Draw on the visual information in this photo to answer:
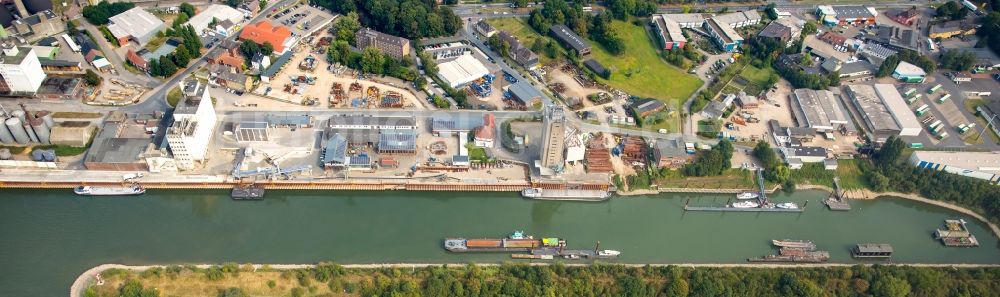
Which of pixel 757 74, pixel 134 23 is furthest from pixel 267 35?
pixel 757 74

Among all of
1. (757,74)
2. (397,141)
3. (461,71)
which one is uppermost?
(461,71)

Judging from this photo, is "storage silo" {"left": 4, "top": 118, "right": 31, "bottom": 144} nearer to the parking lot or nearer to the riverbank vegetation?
the riverbank vegetation

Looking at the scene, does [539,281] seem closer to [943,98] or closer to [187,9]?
[943,98]

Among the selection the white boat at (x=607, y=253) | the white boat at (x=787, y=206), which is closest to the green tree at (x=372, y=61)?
the white boat at (x=607, y=253)

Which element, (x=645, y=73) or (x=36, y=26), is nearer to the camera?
(x=36, y=26)

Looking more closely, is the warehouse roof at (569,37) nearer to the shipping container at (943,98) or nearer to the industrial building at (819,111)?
the industrial building at (819,111)

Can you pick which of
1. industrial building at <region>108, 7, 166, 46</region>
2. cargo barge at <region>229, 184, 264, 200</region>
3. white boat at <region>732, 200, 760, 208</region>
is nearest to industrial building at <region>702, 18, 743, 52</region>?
white boat at <region>732, 200, 760, 208</region>
